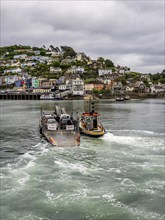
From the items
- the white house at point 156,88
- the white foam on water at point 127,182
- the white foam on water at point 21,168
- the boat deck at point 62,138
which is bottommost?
the white foam on water at point 127,182

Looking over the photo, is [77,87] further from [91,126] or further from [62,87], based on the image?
[91,126]

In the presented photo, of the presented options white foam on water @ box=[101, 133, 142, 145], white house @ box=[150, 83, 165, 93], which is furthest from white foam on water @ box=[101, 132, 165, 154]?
white house @ box=[150, 83, 165, 93]

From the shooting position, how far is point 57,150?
29.6m

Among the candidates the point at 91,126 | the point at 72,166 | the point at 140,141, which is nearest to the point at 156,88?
the point at 91,126

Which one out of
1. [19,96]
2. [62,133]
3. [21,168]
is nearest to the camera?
[21,168]

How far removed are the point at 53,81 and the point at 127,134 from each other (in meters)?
150

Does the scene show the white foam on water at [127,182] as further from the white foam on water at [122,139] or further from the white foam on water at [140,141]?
the white foam on water at [122,139]

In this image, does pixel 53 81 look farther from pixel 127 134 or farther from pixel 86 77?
pixel 127 134

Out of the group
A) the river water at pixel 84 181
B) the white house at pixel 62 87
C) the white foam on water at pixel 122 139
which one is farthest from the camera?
the white house at pixel 62 87

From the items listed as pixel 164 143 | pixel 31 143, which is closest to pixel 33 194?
pixel 31 143

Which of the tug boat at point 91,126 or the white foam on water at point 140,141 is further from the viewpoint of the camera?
the tug boat at point 91,126

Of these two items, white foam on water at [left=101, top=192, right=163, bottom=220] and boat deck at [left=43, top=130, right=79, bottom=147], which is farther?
boat deck at [left=43, top=130, right=79, bottom=147]

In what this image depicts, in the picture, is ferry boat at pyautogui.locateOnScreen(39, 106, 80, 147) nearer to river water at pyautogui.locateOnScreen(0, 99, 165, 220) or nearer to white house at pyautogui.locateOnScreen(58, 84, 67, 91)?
river water at pyautogui.locateOnScreen(0, 99, 165, 220)

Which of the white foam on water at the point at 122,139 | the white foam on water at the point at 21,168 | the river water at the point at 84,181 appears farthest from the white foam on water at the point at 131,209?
the white foam on water at the point at 122,139
